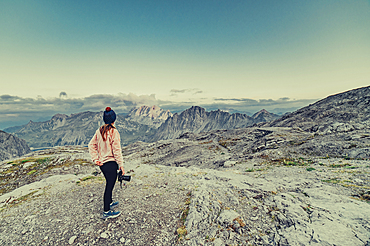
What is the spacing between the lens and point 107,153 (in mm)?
8023

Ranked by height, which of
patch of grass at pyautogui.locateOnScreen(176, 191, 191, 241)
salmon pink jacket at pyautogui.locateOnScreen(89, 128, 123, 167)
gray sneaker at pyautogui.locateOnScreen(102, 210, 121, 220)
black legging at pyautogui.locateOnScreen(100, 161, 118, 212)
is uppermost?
salmon pink jacket at pyautogui.locateOnScreen(89, 128, 123, 167)

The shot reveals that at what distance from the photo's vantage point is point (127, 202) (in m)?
10.4

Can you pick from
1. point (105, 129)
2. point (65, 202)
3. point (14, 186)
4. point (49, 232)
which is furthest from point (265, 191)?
point (14, 186)

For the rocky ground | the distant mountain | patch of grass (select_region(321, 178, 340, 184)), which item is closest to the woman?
the rocky ground

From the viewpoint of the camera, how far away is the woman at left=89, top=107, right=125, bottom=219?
8.03 metres

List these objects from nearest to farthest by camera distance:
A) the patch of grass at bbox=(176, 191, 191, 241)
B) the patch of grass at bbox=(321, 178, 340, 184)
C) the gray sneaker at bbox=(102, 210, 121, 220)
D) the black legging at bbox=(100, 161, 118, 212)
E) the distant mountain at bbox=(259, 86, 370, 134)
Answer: the patch of grass at bbox=(176, 191, 191, 241) → the black legging at bbox=(100, 161, 118, 212) → the gray sneaker at bbox=(102, 210, 121, 220) → the patch of grass at bbox=(321, 178, 340, 184) → the distant mountain at bbox=(259, 86, 370, 134)

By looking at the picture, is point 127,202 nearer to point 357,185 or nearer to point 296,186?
point 296,186

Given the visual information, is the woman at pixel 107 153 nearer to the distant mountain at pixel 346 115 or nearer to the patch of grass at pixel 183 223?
the patch of grass at pixel 183 223

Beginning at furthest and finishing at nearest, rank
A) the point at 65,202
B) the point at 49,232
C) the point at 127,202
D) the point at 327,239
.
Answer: the point at 65,202, the point at 127,202, the point at 49,232, the point at 327,239

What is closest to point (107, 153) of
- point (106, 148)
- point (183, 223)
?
point (106, 148)

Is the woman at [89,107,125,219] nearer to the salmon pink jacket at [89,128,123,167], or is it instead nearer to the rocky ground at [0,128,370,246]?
the salmon pink jacket at [89,128,123,167]

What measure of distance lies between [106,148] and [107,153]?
28 centimetres

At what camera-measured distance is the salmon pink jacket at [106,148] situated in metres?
8.04

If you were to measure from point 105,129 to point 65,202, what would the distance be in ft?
25.9
